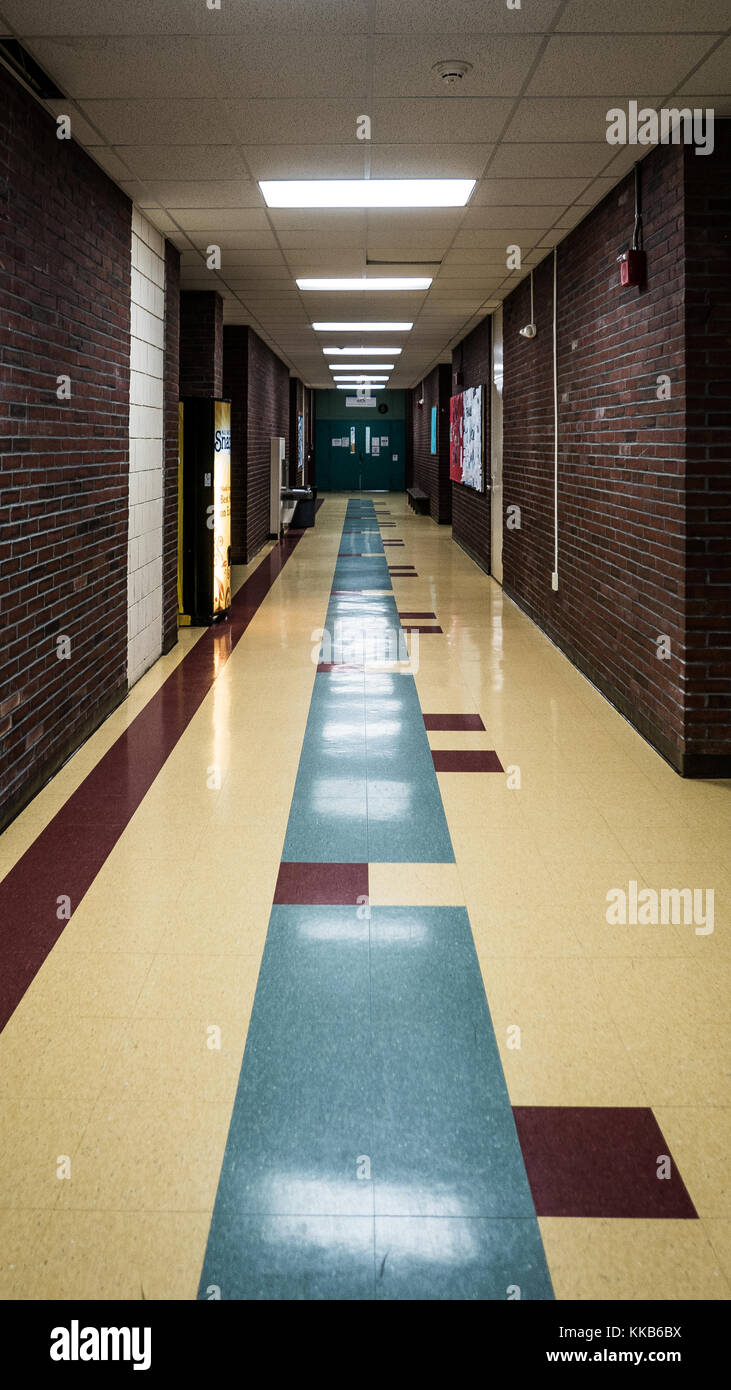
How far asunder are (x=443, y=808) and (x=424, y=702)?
176 cm

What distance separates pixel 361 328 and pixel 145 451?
628cm

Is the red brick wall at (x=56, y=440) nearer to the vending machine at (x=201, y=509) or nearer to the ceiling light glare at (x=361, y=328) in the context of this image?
the vending machine at (x=201, y=509)

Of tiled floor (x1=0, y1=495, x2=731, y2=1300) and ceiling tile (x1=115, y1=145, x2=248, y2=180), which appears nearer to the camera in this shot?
tiled floor (x1=0, y1=495, x2=731, y2=1300)

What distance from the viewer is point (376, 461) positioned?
101ft

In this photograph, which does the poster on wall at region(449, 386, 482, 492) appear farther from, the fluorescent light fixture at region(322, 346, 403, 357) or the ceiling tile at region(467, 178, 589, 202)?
the ceiling tile at region(467, 178, 589, 202)

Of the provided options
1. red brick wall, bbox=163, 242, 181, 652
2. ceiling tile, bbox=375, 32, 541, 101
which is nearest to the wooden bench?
red brick wall, bbox=163, 242, 181, 652

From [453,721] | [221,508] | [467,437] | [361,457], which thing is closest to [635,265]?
[453,721]

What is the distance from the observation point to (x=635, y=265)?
203 inches

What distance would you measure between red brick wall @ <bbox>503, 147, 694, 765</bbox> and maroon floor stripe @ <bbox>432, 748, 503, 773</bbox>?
0.80 metres

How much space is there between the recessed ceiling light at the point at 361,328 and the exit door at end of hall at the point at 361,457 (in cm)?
1737

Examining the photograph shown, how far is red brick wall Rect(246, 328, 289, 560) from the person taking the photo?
1274 centimetres

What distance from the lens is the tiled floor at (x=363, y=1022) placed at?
6.07ft

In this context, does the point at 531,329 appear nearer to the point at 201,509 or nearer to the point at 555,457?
the point at 555,457
